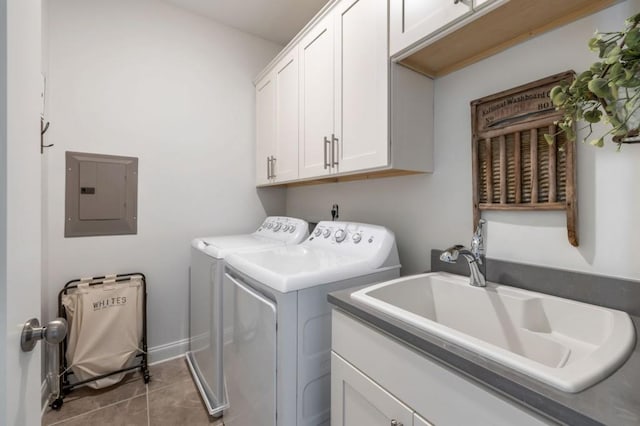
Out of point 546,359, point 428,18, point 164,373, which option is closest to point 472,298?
point 546,359

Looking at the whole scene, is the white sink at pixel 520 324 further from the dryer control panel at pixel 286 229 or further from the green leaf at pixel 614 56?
the dryer control panel at pixel 286 229

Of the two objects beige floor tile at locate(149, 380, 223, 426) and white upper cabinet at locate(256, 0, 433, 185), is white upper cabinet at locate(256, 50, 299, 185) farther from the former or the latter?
beige floor tile at locate(149, 380, 223, 426)

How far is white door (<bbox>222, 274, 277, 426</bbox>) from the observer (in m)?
1.11

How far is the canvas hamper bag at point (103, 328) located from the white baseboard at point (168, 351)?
19 centimetres

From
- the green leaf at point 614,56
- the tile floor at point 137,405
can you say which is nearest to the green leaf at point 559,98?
the green leaf at point 614,56

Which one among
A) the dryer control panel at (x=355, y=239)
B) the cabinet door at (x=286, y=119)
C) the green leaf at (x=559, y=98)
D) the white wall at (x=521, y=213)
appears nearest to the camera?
the green leaf at (x=559, y=98)

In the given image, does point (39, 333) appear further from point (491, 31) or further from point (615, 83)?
point (491, 31)

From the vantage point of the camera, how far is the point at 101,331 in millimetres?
1903

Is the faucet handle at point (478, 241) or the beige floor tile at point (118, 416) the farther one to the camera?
the beige floor tile at point (118, 416)

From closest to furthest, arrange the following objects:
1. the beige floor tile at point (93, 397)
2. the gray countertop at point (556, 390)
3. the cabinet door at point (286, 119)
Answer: the gray countertop at point (556, 390), the beige floor tile at point (93, 397), the cabinet door at point (286, 119)

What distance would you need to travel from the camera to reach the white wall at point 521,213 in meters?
0.89

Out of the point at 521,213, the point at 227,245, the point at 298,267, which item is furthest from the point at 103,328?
the point at 521,213

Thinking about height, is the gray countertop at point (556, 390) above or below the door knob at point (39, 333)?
below

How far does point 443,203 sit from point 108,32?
2530 millimetres
